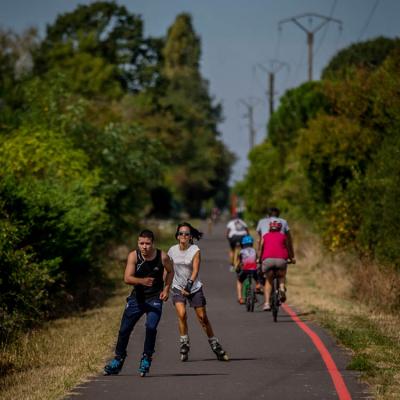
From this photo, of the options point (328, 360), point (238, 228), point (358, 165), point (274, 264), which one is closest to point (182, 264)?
point (328, 360)

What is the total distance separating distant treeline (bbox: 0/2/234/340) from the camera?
832 inches

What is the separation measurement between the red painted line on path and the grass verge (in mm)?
285

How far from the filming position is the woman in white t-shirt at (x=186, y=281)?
47.0 feet

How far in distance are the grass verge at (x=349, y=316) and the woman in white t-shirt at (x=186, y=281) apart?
2.09m

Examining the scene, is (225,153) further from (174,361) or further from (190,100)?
(174,361)

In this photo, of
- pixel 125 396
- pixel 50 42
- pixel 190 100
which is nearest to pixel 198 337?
pixel 125 396

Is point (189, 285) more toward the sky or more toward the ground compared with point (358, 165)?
more toward the ground

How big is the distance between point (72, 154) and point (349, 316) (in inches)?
562

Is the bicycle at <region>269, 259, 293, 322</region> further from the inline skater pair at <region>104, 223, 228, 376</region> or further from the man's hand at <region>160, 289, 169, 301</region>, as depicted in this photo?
the man's hand at <region>160, 289, 169, 301</region>

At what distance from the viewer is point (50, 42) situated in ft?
273

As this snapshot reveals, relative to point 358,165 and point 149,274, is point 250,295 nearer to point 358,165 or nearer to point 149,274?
point 149,274

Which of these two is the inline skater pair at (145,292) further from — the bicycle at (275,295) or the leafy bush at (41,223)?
the bicycle at (275,295)

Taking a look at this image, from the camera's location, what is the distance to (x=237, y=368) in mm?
13953

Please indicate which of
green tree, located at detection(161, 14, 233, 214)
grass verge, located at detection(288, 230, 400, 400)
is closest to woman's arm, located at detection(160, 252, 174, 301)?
grass verge, located at detection(288, 230, 400, 400)
